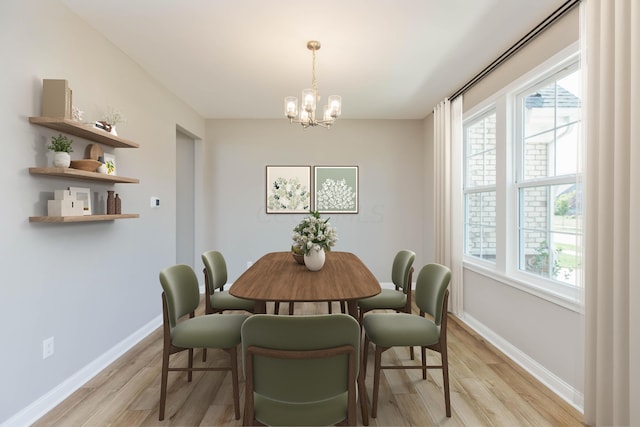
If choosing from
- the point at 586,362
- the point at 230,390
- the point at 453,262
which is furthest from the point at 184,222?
the point at 586,362

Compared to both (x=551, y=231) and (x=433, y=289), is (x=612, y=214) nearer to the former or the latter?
(x=551, y=231)

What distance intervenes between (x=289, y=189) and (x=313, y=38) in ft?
8.76

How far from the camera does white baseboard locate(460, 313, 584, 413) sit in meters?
2.11

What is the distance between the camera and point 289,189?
201 inches

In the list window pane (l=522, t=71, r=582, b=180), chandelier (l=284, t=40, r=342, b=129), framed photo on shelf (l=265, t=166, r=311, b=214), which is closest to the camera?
window pane (l=522, t=71, r=582, b=180)

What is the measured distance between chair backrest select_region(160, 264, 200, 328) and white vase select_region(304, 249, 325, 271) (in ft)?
2.70

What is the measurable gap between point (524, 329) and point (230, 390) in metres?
2.30

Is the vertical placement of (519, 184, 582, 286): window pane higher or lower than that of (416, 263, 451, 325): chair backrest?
higher

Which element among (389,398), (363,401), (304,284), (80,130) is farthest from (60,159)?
(389,398)

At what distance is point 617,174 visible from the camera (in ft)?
5.63

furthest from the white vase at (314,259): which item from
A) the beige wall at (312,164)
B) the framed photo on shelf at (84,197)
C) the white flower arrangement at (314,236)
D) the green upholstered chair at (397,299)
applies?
the beige wall at (312,164)

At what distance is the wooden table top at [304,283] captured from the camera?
1.86 metres

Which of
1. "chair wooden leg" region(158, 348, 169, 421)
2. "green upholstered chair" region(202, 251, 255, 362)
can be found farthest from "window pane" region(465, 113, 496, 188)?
"chair wooden leg" region(158, 348, 169, 421)

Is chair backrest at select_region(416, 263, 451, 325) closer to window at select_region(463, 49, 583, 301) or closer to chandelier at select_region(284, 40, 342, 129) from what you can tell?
window at select_region(463, 49, 583, 301)
